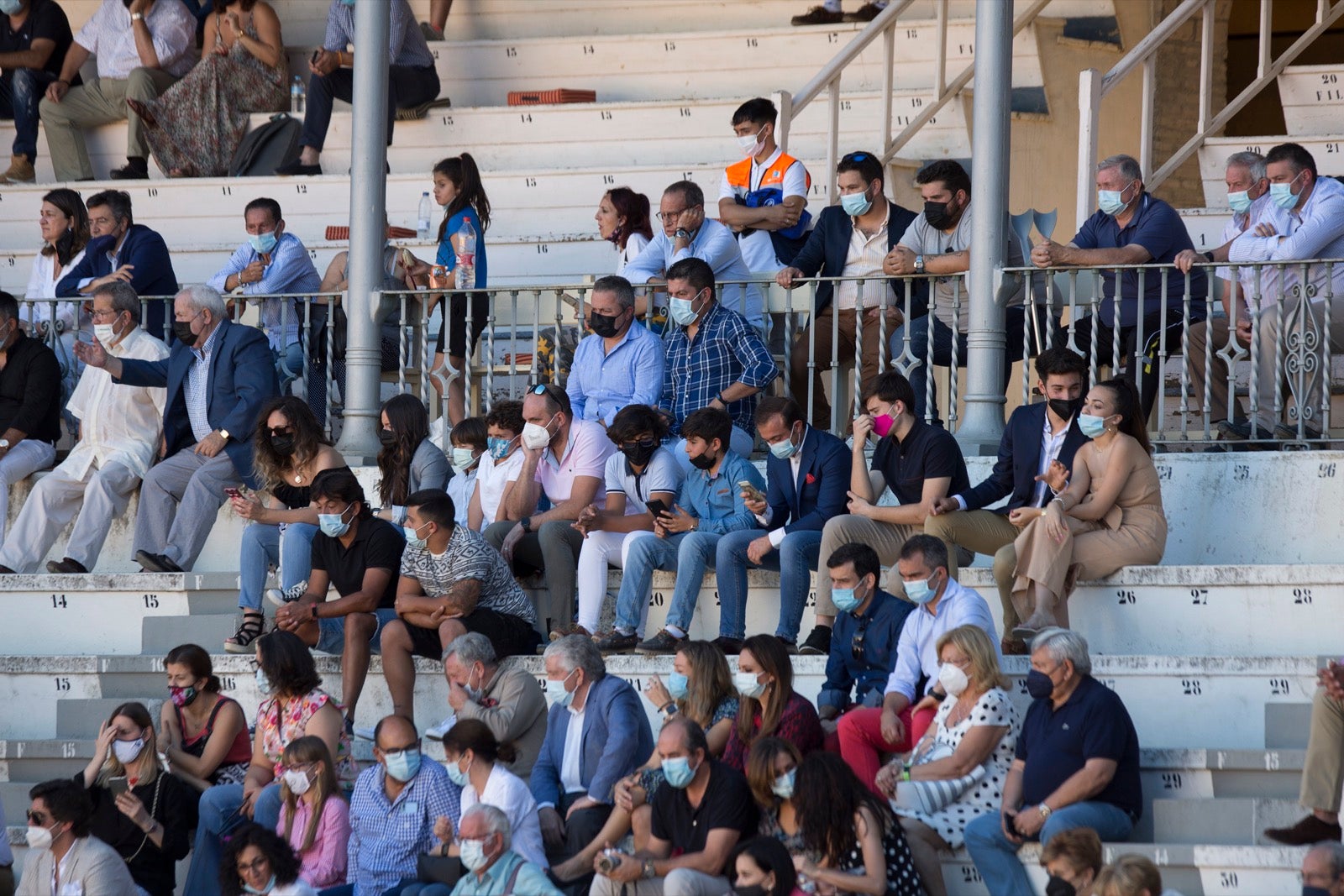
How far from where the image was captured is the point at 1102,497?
24.9 feet

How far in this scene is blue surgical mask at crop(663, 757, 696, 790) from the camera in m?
6.64

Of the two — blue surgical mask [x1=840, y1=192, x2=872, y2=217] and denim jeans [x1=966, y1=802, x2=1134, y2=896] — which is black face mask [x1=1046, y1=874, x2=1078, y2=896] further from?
blue surgical mask [x1=840, y1=192, x2=872, y2=217]

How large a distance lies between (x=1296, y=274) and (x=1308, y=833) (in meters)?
3.10

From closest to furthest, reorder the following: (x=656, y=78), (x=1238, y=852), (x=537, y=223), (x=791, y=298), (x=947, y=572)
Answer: (x=1238, y=852), (x=947, y=572), (x=791, y=298), (x=537, y=223), (x=656, y=78)

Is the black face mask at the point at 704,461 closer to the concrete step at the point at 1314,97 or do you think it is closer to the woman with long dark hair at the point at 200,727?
the woman with long dark hair at the point at 200,727

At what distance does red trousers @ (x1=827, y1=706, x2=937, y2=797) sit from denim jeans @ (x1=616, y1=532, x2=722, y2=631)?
1066 mm

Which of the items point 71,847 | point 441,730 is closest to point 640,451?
point 441,730

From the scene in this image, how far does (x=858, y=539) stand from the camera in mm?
7820

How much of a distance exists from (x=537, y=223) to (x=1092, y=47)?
11.5ft

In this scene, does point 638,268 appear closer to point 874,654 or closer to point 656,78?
point 874,654

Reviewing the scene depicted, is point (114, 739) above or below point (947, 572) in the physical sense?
below

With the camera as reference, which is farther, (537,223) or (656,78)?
(656,78)

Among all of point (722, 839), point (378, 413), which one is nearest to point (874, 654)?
point (722, 839)

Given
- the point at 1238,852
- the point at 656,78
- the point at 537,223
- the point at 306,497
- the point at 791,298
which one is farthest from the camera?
the point at 656,78
